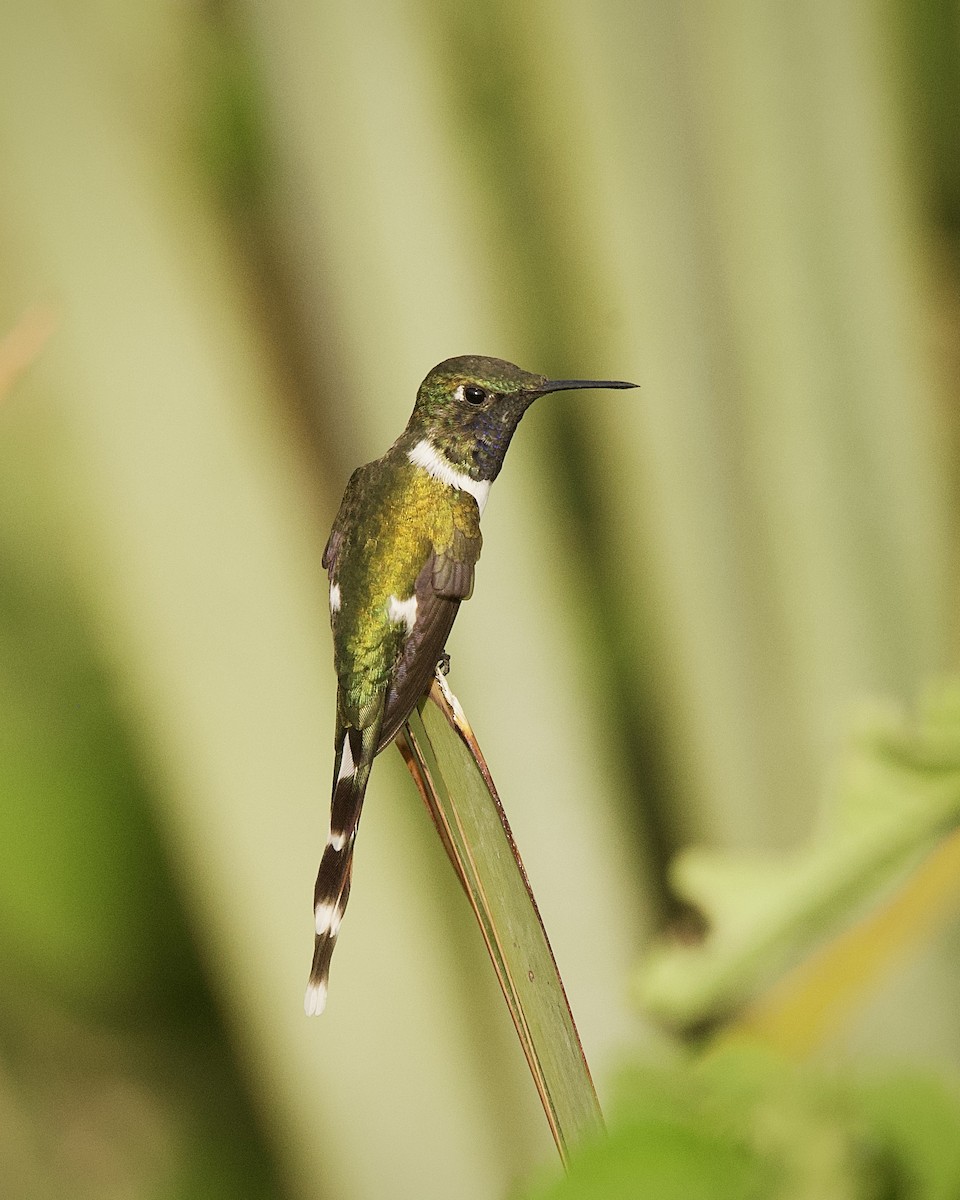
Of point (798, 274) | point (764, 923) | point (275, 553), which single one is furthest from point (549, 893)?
point (798, 274)

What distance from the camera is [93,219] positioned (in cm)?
55

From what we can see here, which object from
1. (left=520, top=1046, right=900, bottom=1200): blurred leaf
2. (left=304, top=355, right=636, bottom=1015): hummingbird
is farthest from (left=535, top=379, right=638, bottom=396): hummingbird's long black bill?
(left=520, top=1046, right=900, bottom=1200): blurred leaf

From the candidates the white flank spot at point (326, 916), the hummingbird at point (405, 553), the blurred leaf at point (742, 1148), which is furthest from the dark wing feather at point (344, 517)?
the blurred leaf at point (742, 1148)

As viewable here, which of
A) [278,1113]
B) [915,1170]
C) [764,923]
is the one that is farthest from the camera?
[278,1113]

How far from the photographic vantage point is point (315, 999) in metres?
0.38

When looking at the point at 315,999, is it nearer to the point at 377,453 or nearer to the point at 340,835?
the point at 340,835

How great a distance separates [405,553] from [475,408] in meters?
0.06

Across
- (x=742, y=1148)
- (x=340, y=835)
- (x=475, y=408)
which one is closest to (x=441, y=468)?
(x=475, y=408)

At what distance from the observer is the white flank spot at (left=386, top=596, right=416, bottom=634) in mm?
391

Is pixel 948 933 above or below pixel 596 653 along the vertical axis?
below

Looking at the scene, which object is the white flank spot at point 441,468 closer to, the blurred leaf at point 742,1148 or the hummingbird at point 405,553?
the hummingbird at point 405,553

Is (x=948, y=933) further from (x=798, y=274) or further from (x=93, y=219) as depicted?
(x=93, y=219)

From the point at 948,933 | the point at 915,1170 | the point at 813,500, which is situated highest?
the point at 813,500

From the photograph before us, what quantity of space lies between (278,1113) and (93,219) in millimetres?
512
